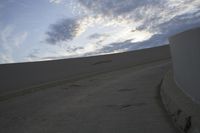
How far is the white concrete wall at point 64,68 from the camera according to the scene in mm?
14992

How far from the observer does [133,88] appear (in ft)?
38.4

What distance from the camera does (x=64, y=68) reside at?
1962 cm

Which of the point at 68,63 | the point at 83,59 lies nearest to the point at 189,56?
the point at 68,63

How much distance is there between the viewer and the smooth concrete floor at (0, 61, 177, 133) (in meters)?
6.41

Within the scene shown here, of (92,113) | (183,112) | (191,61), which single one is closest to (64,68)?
(92,113)

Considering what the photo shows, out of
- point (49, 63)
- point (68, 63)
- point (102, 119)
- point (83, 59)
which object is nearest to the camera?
point (102, 119)

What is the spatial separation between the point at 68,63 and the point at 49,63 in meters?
2.12

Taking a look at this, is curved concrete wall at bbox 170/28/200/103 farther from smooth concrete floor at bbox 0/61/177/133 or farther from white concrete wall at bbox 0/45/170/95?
white concrete wall at bbox 0/45/170/95

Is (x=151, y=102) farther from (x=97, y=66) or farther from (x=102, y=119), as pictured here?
(x=97, y=66)

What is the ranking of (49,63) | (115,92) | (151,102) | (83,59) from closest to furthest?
(151,102) → (115,92) → (49,63) → (83,59)

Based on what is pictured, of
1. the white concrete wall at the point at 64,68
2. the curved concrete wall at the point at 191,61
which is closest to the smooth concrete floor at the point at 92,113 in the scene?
the curved concrete wall at the point at 191,61

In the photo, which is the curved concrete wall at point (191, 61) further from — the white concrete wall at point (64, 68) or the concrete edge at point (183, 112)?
the white concrete wall at point (64, 68)

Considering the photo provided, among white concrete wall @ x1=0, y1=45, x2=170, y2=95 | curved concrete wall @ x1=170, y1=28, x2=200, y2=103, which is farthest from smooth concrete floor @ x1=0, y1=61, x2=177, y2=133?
white concrete wall @ x1=0, y1=45, x2=170, y2=95

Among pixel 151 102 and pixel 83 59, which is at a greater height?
pixel 83 59
